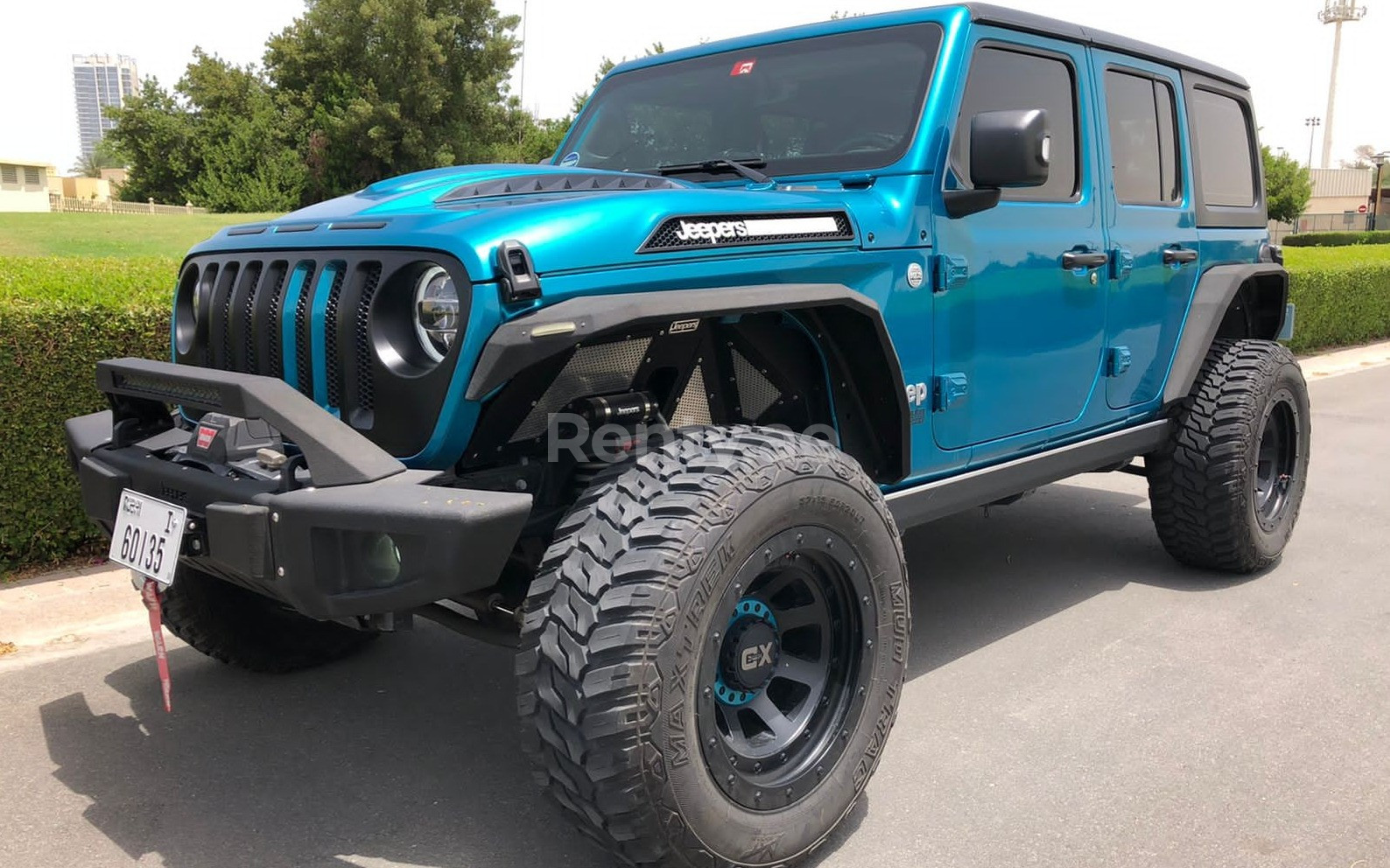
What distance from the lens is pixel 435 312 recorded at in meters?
2.45

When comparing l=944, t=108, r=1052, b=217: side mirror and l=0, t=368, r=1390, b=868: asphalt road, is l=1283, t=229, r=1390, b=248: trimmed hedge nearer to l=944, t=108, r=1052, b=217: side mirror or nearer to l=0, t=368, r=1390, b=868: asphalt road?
l=0, t=368, r=1390, b=868: asphalt road

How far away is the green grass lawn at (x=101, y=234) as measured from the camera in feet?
80.6

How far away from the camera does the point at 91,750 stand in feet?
10.9

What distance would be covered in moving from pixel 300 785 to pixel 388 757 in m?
0.27

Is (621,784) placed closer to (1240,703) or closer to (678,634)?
(678,634)

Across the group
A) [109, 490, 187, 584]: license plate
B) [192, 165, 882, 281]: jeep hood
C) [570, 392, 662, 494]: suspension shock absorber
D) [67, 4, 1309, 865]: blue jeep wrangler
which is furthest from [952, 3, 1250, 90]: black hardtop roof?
[109, 490, 187, 584]: license plate

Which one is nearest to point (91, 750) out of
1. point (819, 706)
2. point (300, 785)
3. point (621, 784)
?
point (300, 785)

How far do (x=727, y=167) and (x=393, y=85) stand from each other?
47.4m

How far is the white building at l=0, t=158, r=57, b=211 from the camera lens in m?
63.2

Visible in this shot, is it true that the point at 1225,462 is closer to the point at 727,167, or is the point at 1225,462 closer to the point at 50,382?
the point at 727,167

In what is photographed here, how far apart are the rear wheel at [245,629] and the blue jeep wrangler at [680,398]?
13 millimetres

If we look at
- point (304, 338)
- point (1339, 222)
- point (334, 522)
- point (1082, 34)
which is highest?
point (1082, 34)

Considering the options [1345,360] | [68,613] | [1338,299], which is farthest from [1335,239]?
[68,613]

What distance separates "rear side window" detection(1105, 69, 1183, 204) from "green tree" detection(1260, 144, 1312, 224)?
→ 4832 centimetres
